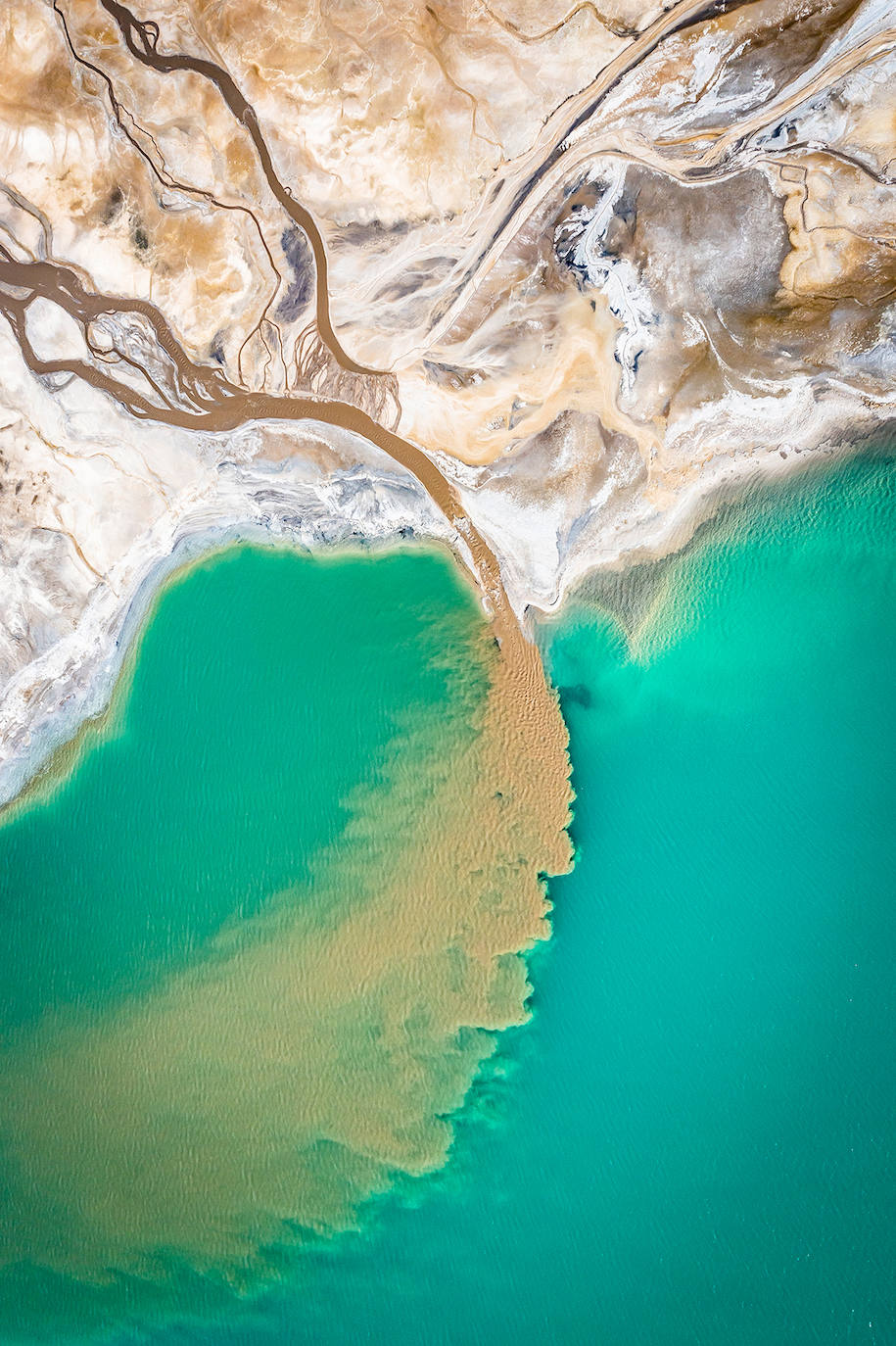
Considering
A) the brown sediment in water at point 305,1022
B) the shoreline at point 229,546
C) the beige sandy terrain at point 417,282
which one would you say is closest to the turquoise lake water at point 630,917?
the shoreline at point 229,546

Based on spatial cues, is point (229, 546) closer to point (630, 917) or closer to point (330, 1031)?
point (330, 1031)

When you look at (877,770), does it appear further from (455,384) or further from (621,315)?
(455,384)

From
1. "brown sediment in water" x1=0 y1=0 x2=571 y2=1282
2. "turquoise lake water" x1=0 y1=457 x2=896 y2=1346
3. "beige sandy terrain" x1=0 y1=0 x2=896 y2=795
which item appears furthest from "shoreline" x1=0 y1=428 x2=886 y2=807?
"brown sediment in water" x1=0 y1=0 x2=571 y2=1282

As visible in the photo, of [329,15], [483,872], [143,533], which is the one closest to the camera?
[329,15]

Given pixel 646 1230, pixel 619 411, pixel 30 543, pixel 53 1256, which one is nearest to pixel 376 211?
pixel 619 411

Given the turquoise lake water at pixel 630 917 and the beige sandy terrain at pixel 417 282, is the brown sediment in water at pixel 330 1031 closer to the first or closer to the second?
the turquoise lake water at pixel 630 917

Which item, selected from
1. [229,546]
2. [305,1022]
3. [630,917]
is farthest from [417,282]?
[305,1022]
